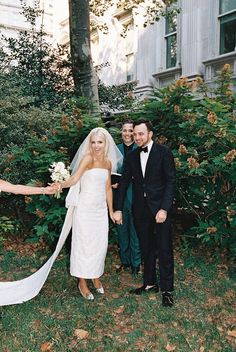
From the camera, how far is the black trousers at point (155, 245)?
467 cm

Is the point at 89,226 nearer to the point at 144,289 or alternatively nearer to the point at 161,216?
the point at 161,216

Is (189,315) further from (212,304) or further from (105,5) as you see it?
(105,5)

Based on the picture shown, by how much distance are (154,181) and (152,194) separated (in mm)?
160

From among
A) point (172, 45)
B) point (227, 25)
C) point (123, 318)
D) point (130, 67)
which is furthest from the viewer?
point (130, 67)

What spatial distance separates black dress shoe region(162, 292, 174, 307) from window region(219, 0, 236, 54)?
12.0 m

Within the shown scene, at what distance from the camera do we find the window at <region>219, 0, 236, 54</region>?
47.0ft

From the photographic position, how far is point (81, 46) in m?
8.65

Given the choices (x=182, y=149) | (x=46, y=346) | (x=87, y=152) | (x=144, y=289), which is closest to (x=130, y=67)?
(x=182, y=149)

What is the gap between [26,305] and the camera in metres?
4.69

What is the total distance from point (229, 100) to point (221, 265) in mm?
2664

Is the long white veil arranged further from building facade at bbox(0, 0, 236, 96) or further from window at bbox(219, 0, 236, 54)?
window at bbox(219, 0, 236, 54)

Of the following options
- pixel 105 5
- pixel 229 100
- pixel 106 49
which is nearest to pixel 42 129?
pixel 229 100

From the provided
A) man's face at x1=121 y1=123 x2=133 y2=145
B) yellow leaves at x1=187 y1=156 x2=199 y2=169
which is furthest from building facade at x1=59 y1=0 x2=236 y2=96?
yellow leaves at x1=187 y1=156 x2=199 y2=169

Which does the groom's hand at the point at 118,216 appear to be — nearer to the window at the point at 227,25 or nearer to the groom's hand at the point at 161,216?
the groom's hand at the point at 161,216
